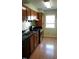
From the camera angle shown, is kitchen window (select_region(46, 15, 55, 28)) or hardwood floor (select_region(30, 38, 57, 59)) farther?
kitchen window (select_region(46, 15, 55, 28))

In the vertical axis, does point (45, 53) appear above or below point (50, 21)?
below

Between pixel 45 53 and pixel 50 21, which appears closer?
pixel 45 53

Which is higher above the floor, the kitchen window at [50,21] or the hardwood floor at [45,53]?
the kitchen window at [50,21]

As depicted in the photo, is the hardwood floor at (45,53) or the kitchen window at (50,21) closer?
the hardwood floor at (45,53)

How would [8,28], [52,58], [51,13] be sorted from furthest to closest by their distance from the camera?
[51,13] < [52,58] < [8,28]

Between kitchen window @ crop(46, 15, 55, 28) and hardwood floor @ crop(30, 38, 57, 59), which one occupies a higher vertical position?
kitchen window @ crop(46, 15, 55, 28)

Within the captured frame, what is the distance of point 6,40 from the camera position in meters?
1.45

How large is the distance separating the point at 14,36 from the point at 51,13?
8.84 m
